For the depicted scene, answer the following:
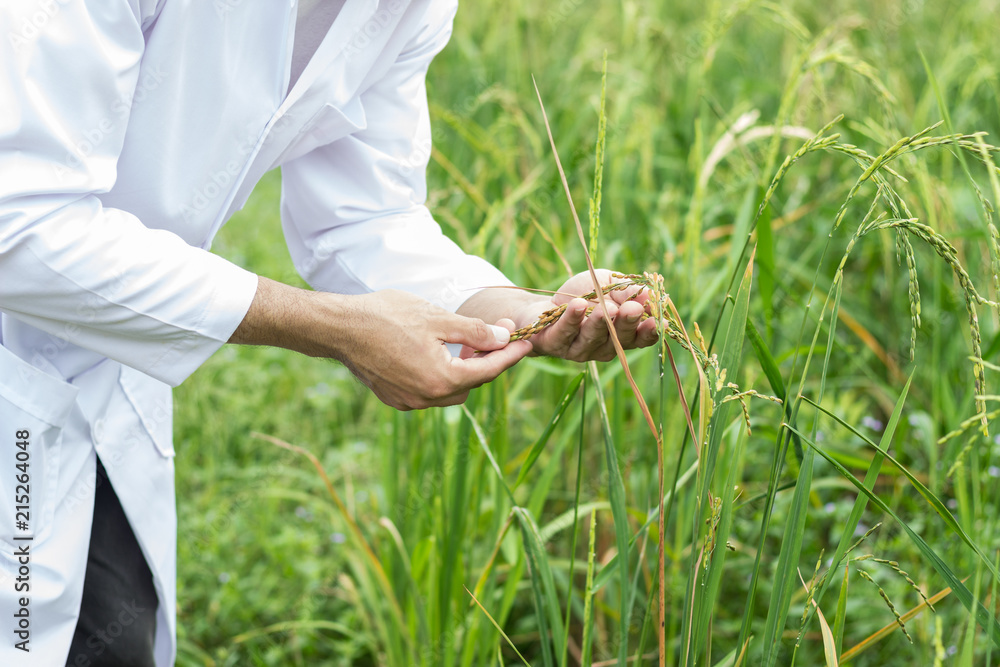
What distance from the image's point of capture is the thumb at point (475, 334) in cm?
96

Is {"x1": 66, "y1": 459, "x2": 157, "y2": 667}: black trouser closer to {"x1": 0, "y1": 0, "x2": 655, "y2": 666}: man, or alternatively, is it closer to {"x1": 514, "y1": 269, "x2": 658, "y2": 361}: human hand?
{"x1": 0, "y1": 0, "x2": 655, "y2": 666}: man

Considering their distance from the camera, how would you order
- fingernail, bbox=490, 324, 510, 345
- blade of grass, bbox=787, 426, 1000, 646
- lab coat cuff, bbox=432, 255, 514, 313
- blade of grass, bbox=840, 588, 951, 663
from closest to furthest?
blade of grass, bbox=787, 426, 1000, 646 < blade of grass, bbox=840, 588, 951, 663 < fingernail, bbox=490, 324, 510, 345 < lab coat cuff, bbox=432, 255, 514, 313

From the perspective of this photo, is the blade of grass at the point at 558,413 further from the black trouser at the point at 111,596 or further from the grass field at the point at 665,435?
the black trouser at the point at 111,596

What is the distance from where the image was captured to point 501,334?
3.26 ft

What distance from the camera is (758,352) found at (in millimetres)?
844

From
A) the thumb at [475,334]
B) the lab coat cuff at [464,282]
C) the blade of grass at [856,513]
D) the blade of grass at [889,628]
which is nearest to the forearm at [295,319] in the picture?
the thumb at [475,334]

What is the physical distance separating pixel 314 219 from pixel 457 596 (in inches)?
27.0

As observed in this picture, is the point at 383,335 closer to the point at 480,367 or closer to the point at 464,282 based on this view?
the point at 480,367

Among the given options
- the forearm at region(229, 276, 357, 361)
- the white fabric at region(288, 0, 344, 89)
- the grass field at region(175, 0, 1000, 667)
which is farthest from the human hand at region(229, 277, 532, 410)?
the white fabric at region(288, 0, 344, 89)

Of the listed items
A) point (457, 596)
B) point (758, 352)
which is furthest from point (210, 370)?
point (758, 352)

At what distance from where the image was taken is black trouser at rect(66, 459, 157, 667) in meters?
1.17

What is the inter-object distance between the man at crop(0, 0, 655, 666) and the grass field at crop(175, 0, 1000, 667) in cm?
20

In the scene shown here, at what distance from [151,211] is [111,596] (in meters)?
0.59

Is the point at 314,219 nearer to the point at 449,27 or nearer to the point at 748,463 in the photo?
the point at 449,27
